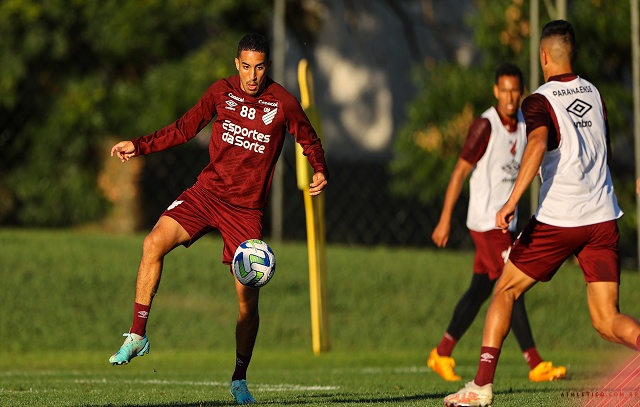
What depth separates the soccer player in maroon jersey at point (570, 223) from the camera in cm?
811

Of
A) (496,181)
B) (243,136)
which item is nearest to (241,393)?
(243,136)

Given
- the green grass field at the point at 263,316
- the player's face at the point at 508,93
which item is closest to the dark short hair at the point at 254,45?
the player's face at the point at 508,93

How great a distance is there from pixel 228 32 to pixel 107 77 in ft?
6.99

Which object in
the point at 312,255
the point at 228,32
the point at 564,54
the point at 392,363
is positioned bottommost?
the point at 392,363

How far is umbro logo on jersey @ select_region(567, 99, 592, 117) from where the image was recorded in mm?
8133

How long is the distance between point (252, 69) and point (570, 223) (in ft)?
7.79

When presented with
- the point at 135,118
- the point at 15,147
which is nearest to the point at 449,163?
the point at 135,118

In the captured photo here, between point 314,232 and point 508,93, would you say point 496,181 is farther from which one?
point 314,232

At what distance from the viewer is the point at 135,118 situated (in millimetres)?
19828

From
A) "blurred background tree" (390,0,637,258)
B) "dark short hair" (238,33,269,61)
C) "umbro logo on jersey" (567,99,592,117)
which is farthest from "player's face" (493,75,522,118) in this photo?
"blurred background tree" (390,0,637,258)

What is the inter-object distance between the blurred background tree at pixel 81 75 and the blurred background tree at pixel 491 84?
3.06 metres

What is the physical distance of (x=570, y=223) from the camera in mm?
8141

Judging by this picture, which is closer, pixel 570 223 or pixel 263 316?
pixel 570 223

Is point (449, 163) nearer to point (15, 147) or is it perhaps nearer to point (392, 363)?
point (392, 363)
